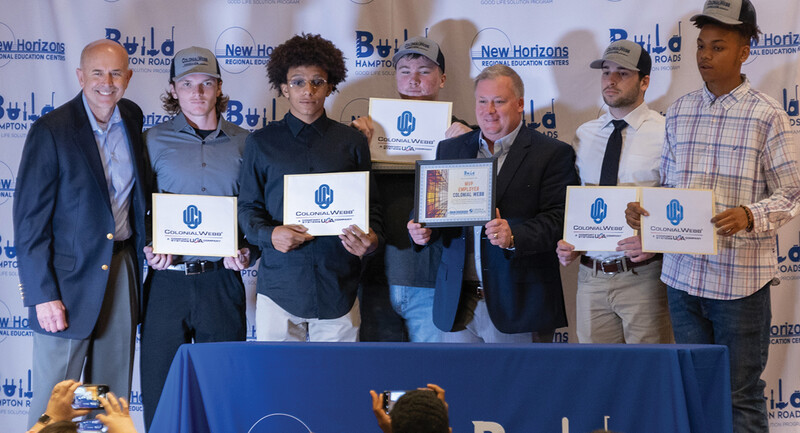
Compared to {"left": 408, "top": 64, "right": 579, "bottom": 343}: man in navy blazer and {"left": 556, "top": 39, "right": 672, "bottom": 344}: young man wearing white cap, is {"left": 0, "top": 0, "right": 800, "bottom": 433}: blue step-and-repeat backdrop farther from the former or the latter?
{"left": 408, "top": 64, "right": 579, "bottom": 343}: man in navy blazer

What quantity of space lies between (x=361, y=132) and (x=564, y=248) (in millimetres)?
1262

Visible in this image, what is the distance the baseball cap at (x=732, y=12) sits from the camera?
3.61 m

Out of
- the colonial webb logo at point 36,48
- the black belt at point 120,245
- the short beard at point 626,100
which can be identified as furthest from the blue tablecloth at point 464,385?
the colonial webb logo at point 36,48

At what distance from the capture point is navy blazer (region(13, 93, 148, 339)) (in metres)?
3.71

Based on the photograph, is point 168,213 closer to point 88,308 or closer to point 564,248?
point 88,308

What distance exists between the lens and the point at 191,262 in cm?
391

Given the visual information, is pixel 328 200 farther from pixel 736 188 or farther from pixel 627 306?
pixel 736 188

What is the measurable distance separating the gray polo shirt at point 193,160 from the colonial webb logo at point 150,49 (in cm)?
103

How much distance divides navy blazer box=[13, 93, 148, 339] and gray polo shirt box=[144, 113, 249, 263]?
31cm

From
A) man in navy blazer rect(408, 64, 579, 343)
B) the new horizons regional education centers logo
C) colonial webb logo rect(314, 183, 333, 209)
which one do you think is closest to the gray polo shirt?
colonial webb logo rect(314, 183, 333, 209)

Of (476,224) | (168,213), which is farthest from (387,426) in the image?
(168,213)

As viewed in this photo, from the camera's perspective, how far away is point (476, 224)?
11.8 ft

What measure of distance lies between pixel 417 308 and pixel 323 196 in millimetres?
963

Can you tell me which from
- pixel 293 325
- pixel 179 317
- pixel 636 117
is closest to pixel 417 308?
pixel 293 325
